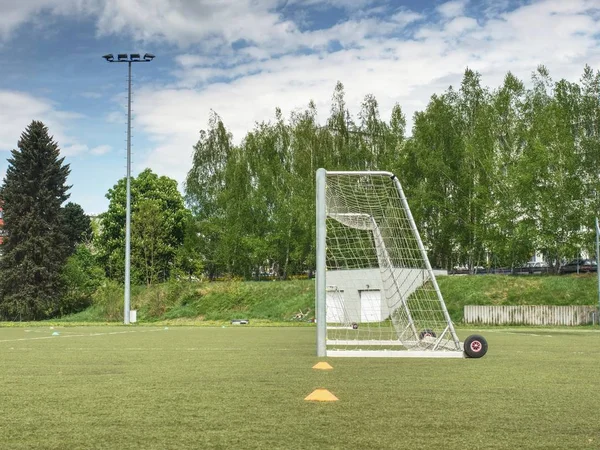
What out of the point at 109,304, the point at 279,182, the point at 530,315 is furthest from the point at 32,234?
the point at 530,315

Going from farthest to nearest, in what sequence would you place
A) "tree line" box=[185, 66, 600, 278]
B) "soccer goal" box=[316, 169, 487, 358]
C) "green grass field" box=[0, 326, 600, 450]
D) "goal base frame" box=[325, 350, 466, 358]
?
"tree line" box=[185, 66, 600, 278] → "soccer goal" box=[316, 169, 487, 358] → "goal base frame" box=[325, 350, 466, 358] → "green grass field" box=[0, 326, 600, 450]

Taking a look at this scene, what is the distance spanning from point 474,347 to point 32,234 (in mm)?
45018

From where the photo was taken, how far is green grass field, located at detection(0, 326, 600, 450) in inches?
168

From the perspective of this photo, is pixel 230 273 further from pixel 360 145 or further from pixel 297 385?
pixel 297 385

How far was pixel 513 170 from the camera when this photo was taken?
4172cm

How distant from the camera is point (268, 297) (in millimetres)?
44125

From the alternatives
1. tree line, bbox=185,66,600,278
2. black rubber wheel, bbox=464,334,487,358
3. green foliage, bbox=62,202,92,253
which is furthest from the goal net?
green foliage, bbox=62,202,92,253

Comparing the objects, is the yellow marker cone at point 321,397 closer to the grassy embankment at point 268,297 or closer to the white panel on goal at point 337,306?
the white panel on goal at point 337,306

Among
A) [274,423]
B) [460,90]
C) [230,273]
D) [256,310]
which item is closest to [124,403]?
[274,423]

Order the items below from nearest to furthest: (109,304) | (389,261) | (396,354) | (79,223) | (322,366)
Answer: (322,366)
(396,354)
(389,261)
(109,304)
(79,223)

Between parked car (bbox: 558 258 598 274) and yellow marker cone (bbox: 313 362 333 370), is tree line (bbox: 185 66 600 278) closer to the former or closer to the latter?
parked car (bbox: 558 258 598 274)

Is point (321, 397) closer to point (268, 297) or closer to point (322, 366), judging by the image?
point (322, 366)

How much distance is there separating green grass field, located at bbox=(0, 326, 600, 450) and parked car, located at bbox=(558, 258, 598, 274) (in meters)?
39.8

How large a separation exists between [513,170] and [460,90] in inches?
394
